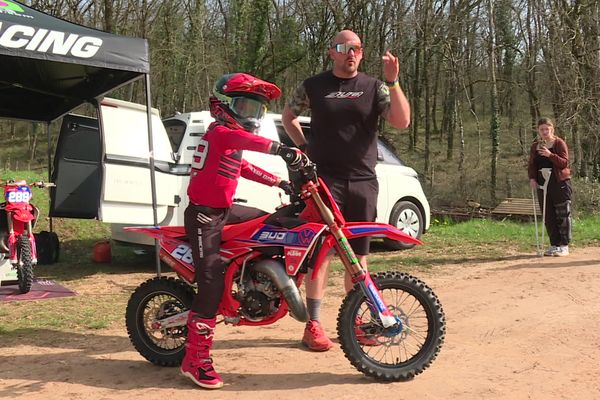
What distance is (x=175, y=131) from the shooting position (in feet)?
25.1

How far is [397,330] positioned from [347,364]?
20.6 inches

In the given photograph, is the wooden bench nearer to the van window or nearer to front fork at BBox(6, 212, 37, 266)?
the van window

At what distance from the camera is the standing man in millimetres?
4207

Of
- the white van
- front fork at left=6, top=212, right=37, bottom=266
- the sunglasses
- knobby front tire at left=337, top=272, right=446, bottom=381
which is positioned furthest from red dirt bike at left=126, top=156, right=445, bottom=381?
front fork at left=6, top=212, right=37, bottom=266

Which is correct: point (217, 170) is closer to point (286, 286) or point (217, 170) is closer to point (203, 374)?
point (286, 286)

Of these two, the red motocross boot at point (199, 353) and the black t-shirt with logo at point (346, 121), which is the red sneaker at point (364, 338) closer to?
the red motocross boot at point (199, 353)

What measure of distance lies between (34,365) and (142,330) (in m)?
0.79

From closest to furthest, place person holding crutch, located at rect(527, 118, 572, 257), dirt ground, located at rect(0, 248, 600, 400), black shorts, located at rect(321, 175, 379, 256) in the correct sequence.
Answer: dirt ground, located at rect(0, 248, 600, 400) → black shorts, located at rect(321, 175, 379, 256) → person holding crutch, located at rect(527, 118, 572, 257)

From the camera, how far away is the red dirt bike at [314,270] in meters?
3.66

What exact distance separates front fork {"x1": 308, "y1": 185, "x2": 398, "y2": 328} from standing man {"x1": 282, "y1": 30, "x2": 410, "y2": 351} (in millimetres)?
405

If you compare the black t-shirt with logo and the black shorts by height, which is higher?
the black t-shirt with logo

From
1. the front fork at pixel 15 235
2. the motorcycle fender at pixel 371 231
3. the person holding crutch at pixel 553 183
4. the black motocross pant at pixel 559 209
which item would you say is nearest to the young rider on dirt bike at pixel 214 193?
the motorcycle fender at pixel 371 231

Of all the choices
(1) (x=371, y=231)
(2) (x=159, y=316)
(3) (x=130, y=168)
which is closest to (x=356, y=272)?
(1) (x=371, y=231)

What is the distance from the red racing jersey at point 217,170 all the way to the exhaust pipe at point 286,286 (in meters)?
0.46
